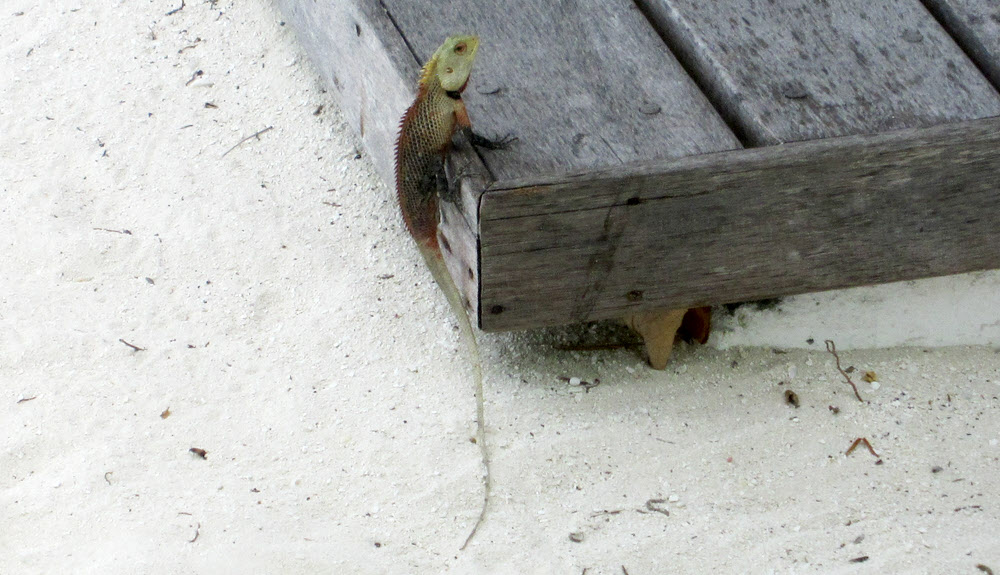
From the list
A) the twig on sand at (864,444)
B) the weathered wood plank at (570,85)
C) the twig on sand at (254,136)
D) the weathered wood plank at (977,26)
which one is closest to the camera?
Result: the weathered wood plank at (570,85)

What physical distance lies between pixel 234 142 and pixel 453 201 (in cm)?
138

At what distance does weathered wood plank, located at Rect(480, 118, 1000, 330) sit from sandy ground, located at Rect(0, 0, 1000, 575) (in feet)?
1.04

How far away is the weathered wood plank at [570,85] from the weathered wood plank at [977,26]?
75 cm

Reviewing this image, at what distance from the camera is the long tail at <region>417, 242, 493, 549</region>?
2.35m

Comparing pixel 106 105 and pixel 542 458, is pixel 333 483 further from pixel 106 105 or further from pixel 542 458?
pixel 106 105

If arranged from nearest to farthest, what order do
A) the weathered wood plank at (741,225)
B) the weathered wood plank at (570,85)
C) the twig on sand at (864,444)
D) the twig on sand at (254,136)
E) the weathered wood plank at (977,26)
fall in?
1. the weathered wood plank at (741,225)
2. the weathered wood plank at (570,85)
3. the twig on sand at (864,444)
4. the weathered wood plank at (977,26)
5. the twig on sand at (254,136)

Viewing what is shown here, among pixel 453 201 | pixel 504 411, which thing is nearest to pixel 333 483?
pixel 504 411

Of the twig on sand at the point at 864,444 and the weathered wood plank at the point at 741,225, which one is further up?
the weathered wood plank at the point at 741,225

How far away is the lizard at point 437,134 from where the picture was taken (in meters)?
2.35

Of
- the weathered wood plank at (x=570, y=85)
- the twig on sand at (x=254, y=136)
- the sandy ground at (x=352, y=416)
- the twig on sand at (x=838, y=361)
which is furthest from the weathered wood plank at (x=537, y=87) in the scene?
the twig on sand at (x=838, y=361)

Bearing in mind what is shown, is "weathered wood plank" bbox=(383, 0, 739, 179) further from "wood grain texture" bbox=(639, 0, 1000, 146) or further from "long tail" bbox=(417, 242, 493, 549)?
"long tail" bbox=(417, 242, 493, 549)

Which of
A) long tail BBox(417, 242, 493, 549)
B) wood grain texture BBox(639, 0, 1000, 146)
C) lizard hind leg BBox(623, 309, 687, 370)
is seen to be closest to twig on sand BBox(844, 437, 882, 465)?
lizard hind leg BBox(623, 309, 687, 370)

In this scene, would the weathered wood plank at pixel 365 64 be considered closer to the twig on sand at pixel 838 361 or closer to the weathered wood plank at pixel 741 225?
the weathered wood plank at pixel 741 225

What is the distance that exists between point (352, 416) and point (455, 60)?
929 mm
